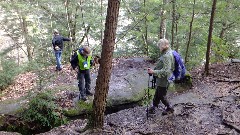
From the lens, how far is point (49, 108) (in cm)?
803

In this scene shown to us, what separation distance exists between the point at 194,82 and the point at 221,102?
2621mm

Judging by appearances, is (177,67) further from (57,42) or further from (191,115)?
(57,42)

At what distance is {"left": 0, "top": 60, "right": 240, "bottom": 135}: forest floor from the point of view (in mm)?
6602

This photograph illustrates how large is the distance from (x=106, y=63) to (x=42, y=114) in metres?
3.42

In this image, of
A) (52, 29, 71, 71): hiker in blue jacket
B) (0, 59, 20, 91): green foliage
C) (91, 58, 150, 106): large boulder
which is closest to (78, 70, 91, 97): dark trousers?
(91, 58, 150, 106): large boulder

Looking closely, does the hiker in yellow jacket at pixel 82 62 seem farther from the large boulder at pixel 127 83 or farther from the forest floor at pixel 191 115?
the large boulder at pixel 127 83

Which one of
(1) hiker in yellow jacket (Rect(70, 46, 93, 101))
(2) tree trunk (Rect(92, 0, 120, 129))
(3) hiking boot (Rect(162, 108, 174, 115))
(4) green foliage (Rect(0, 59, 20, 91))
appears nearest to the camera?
(2) tree trunk (Rect(92, 0, 120, 129))

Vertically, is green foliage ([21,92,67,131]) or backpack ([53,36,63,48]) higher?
backpack ([53,36,63,48])

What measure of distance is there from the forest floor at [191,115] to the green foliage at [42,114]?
0.55 meters

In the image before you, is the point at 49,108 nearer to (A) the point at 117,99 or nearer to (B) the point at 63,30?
(A) the point at 117,99

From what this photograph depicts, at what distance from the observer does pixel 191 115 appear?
7.38 metres

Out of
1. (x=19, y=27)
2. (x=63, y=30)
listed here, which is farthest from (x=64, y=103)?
(x=19, y=27)

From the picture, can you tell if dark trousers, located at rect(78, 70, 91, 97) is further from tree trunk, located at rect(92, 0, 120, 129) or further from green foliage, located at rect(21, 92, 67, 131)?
tree trunk, located at rect(92, 0, 120, 129)

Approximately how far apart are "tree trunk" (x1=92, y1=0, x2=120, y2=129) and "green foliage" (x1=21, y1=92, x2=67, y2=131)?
2226 mm
